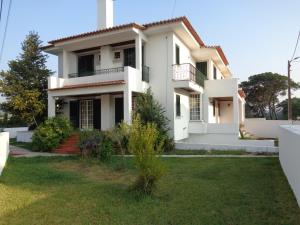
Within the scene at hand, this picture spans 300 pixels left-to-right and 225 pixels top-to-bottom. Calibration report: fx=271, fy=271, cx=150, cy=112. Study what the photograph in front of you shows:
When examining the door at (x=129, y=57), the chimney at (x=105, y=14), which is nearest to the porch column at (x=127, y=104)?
the door at (x=129, y=57)

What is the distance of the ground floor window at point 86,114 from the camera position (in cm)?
1853

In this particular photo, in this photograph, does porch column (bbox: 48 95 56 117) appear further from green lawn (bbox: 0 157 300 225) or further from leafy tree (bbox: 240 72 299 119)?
leafy tree (bbox: 240 72 299 119)

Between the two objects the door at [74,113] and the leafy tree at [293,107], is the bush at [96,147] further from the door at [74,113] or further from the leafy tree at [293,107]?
→ the leafy tree at [293,107]

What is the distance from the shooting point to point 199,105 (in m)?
19.1

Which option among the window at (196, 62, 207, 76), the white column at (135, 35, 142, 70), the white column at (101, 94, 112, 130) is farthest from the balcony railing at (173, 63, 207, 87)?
the white column at (101, 94, 112, 130)

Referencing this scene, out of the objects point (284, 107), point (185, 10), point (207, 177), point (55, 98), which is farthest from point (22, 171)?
point (284, 107)

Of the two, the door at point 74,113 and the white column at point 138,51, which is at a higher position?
the white column at point 138,51

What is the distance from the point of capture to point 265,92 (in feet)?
144

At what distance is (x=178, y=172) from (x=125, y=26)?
29.7 ft

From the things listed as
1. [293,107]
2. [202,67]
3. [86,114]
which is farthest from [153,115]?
[293,107]

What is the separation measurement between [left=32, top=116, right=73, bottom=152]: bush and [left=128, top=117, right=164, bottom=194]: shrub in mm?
9582

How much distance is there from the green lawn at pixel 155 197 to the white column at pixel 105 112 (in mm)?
7426

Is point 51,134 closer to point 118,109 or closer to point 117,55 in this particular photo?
point 118,109

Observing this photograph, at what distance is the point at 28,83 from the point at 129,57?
737 cm
